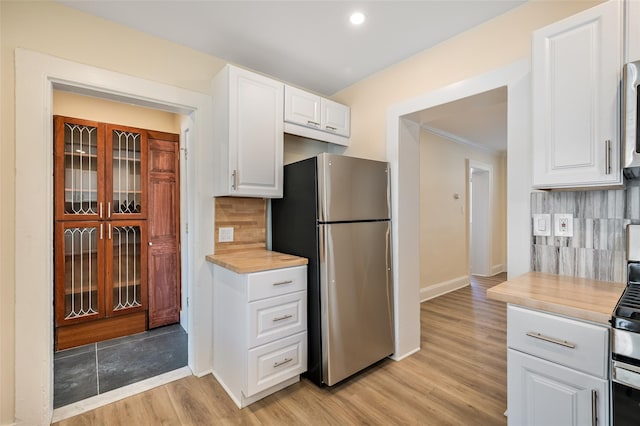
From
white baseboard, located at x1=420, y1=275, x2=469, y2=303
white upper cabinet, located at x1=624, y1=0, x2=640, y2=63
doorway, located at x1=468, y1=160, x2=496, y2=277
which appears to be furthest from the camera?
doorway, located at x1=468, y1=160, x2=496, y2=277

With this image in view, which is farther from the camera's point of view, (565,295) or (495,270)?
(495,270)

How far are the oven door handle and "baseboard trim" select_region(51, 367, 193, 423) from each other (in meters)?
2.54

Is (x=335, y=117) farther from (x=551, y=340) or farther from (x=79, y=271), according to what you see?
(x=79, y=271)

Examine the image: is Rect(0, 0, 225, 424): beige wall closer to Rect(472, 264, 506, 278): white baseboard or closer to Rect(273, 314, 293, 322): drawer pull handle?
Rect(273, 314, 293, 322): drawer pull handle

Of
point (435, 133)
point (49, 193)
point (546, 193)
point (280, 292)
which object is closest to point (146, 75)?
point (49, 193)

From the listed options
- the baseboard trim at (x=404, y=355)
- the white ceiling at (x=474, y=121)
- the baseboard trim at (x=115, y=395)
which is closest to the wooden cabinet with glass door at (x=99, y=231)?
the baseboard trim at (x=115, y=395)

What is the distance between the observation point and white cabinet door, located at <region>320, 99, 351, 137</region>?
268 cm

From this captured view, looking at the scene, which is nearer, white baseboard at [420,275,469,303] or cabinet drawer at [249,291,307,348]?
cabinet drawer at [249,291,307,348]

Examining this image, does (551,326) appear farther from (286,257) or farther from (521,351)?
(286,257)

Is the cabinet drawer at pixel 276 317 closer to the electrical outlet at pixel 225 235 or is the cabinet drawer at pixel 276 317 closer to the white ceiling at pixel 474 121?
the electrical outlet at pixel 225 235

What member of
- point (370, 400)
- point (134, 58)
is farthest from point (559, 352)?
point (134, 58)

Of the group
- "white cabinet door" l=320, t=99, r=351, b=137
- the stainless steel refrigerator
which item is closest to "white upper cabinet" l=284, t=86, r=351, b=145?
"white cabinet door" l=320, t=99, r=351, b=137

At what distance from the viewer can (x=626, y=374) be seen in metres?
0.95

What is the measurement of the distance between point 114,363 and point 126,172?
182 cm
